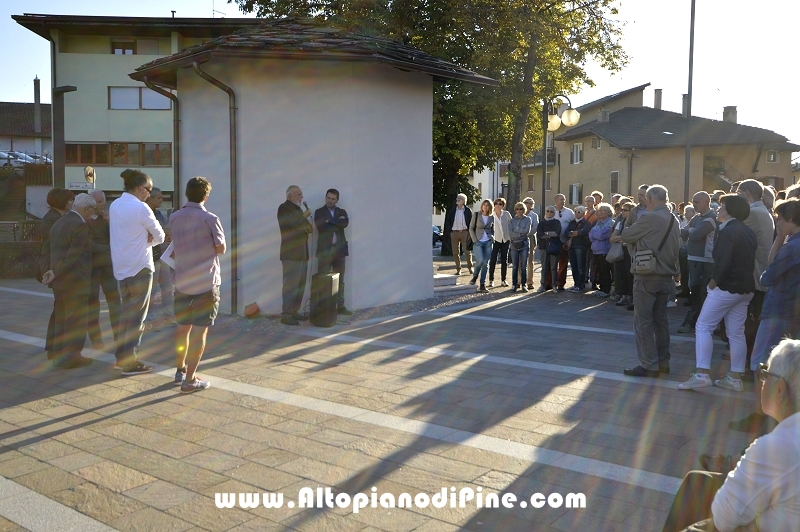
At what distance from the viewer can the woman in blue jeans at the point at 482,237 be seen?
49.2ft

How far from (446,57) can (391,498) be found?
72.1ft

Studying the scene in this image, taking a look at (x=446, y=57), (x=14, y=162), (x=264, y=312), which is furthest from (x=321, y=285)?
(x=14, y=162)

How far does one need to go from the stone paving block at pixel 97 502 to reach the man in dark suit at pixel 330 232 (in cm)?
718

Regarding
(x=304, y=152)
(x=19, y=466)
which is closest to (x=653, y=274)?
(x=19, y=466)

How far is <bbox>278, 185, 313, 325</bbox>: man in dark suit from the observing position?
11.2 metres

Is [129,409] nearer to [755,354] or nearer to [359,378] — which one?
[359,378]

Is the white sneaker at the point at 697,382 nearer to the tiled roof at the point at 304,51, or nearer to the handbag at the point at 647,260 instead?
the handbag at the point at 647,260

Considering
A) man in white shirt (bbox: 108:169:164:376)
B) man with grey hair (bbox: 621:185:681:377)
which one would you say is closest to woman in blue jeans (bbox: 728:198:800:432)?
man with grey hair (bbox: 621:185:681:377)

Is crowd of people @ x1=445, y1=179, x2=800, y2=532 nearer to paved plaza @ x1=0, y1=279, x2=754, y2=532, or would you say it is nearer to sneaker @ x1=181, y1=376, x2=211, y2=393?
paved plaza @ x1=0, y1=279, x2=754, y2=532

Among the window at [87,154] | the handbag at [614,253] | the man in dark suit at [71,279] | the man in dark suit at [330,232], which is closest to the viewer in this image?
the man in dark suit at [71,279]

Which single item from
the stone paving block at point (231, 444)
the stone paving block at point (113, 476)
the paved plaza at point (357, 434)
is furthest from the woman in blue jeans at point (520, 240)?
the stone paving block at point (113, 476)

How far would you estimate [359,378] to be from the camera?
24.8ft

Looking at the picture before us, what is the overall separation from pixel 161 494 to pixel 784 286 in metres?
5.19

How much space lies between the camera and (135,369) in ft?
25.5
